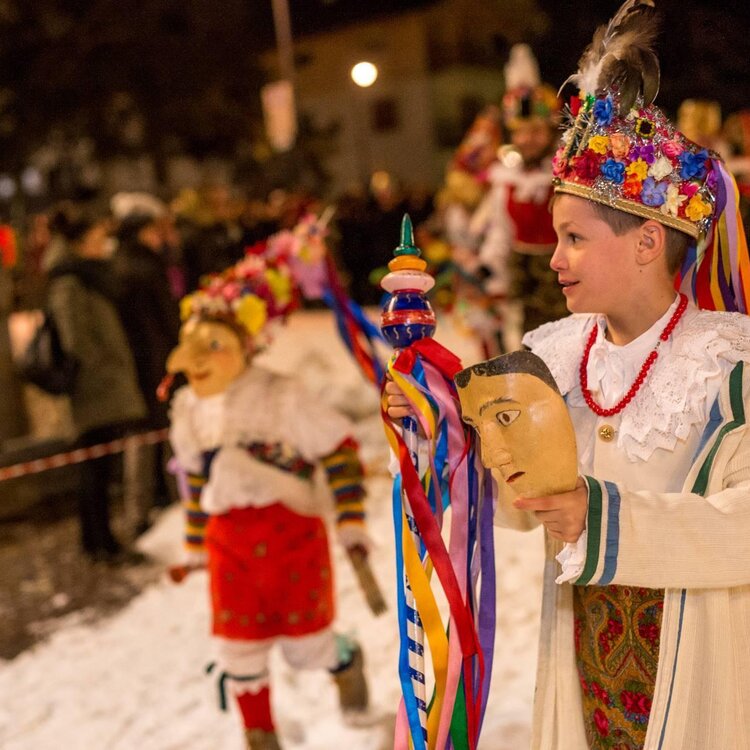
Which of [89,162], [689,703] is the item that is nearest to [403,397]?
[689,703]

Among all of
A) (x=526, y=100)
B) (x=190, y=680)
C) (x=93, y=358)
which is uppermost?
(x=526, y=100)

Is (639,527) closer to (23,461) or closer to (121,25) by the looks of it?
(23,461)

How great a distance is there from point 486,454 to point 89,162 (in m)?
13.7

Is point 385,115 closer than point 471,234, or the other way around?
point 471,234

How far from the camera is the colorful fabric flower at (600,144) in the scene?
5.13 ft

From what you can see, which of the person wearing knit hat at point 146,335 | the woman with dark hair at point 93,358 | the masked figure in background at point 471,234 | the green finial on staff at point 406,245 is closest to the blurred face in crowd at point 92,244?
the woman with dark hair at point 93,358

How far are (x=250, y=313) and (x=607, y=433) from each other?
1560 millimetres

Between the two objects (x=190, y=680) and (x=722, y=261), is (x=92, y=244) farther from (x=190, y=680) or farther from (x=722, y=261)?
(x=722, y=261)

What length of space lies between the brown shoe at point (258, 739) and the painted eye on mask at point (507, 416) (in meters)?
1.87

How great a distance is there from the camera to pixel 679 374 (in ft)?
5.10

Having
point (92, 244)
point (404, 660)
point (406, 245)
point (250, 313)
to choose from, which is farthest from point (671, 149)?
point (92, 244)

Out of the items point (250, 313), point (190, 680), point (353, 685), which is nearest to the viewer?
point (250, 313)

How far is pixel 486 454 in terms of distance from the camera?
140 centimetres

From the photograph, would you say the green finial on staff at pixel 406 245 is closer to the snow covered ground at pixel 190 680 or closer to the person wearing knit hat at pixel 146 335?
the snow covered ground at pixel 190 680
